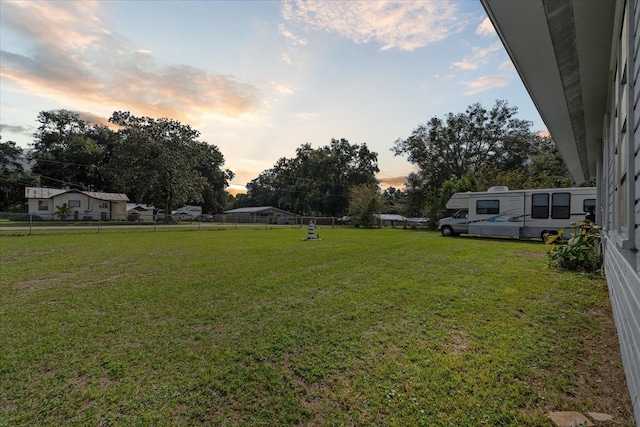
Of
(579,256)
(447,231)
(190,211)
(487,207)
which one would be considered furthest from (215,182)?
(579,256)

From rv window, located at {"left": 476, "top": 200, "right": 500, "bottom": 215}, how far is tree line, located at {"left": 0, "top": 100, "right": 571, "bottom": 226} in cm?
795

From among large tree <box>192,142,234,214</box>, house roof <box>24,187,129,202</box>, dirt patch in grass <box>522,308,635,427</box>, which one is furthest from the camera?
large tree <box>192,142,234,214</box>

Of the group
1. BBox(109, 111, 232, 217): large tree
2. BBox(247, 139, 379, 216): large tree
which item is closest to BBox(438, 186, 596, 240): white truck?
BBox(109, 111, 232, 217): large tree

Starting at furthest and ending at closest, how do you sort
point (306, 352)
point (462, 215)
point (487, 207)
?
point (462, 215)
point (487, 207)
point (306, 352)

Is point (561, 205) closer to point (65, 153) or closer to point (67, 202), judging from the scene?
point (67, 202)

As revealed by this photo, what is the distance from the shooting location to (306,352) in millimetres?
2557

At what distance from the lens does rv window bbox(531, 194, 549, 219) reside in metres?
12.1

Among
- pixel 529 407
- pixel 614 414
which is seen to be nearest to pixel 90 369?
pixel 529 407

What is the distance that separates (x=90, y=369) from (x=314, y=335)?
1.87 metres

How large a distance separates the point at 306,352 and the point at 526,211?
535 inches

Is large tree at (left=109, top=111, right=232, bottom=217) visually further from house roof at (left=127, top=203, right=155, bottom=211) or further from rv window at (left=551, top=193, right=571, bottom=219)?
rv window at (left=551, top=193, right=571, bottom=219)

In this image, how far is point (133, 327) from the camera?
122 inches

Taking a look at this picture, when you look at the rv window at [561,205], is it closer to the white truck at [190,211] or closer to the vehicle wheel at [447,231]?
the vehicle wheel at [447,231]

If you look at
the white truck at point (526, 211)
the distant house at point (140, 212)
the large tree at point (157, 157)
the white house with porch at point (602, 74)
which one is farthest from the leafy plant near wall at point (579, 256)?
the distant house at point (140, 212)
